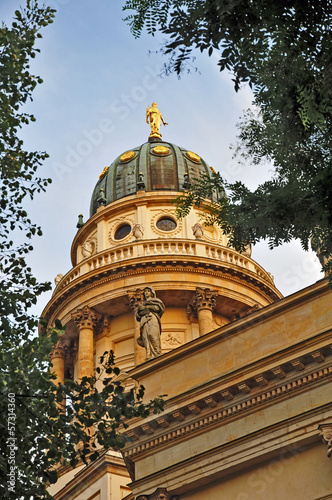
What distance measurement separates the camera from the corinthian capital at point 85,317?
39.9 meters

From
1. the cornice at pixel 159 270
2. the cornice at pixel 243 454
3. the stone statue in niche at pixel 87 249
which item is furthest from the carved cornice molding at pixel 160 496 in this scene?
the stone statue in niche at pixel 87 249

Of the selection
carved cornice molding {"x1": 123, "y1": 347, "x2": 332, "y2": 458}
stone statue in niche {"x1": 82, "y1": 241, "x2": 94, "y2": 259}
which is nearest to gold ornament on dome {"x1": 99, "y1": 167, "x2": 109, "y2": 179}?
stone statue in niche {"x1": 82, "y1": 241, "x2": 94, "y2": 259}

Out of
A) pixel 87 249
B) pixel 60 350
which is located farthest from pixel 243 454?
pixel 87 249

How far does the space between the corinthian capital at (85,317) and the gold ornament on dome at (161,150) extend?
1034 cm

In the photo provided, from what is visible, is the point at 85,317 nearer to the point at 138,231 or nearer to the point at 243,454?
the point at 138,231

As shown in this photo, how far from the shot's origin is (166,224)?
1679 inches

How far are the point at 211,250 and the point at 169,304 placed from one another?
10.5 feet

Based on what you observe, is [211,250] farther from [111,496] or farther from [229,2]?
[229,2]

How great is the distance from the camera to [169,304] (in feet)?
133

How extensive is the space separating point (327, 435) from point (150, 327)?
7010mm

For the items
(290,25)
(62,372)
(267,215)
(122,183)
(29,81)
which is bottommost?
(267,215)

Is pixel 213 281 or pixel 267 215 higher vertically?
pixel 213 281

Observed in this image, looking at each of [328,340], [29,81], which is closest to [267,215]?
[29,81]

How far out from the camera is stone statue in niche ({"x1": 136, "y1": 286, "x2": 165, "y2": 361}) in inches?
864
